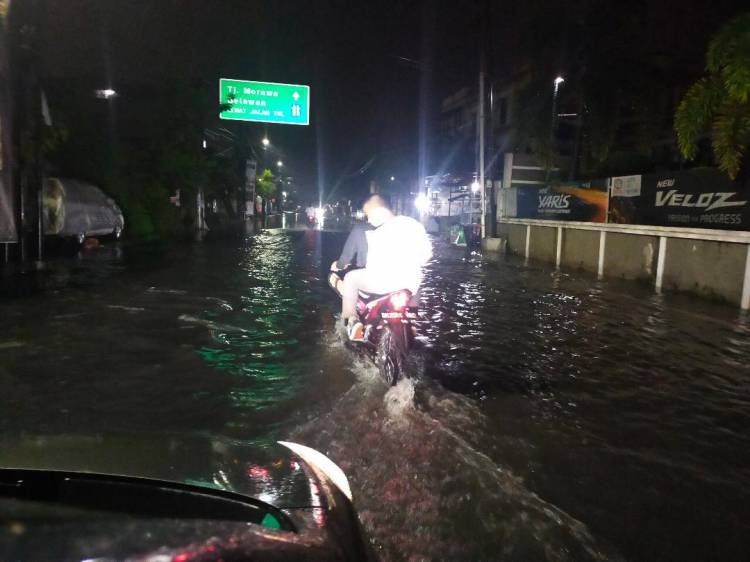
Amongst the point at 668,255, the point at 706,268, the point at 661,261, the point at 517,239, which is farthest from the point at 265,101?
the point at 706,268

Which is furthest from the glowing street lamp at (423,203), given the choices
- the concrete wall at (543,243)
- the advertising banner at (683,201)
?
the advertising banner at (683,201)

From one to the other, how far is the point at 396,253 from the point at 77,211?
15323 mm

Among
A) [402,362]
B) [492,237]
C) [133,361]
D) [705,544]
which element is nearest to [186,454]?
[705,544]

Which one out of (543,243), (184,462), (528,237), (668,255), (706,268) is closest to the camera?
(184,462)

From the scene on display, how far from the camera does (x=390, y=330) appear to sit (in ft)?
18.7

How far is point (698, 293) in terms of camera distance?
1129 centimetres

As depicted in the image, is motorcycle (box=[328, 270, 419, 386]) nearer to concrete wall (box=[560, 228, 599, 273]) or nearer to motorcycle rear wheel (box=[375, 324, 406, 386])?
motorcycle rear wheel (box=[375, 324, 406, 386])

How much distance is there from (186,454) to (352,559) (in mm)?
866

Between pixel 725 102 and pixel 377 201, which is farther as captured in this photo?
pixel 725 102

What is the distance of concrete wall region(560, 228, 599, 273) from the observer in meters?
15.1

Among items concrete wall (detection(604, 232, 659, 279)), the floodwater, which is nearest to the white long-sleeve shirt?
the floodwater

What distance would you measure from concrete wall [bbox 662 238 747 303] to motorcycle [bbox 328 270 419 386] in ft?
23.5

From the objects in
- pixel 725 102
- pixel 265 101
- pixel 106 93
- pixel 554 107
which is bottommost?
pixel 725 102

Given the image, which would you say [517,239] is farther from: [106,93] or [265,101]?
[106,93]
